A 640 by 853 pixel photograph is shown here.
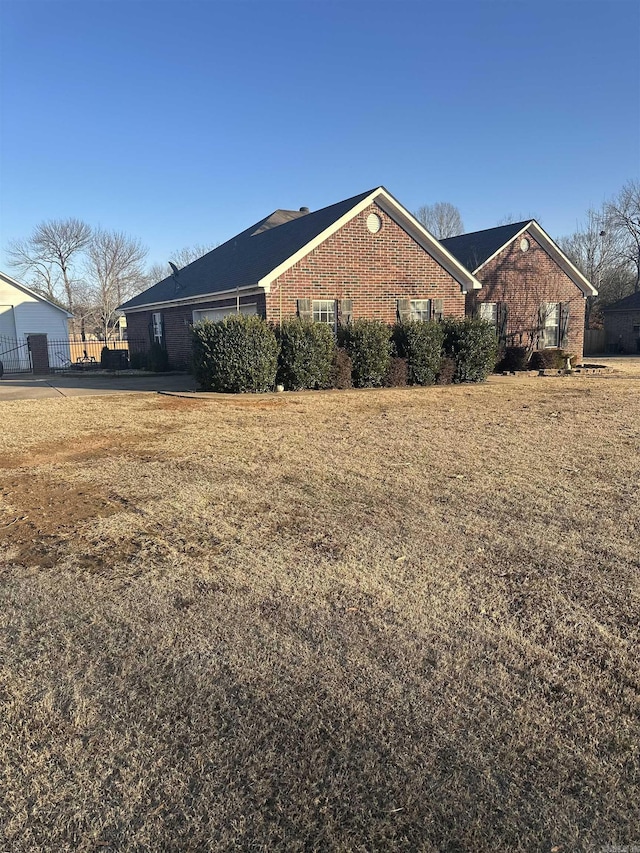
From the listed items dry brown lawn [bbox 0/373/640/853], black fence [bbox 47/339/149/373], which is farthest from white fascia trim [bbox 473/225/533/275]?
dry brown lawn [bbox 0/373/640/853]

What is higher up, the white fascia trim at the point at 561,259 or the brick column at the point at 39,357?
the white fascia trim at the point at 561,259

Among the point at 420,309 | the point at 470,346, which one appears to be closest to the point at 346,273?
the point at 420,309

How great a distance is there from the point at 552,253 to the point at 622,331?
13.3 m

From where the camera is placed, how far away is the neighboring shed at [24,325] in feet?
92.9

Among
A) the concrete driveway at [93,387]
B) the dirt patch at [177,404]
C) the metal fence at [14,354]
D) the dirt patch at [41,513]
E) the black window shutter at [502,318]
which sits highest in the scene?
the black window shutter at [502,318]

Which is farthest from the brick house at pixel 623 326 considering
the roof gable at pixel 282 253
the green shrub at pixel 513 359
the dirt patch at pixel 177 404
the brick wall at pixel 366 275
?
the dirt patch at pixel 177 404

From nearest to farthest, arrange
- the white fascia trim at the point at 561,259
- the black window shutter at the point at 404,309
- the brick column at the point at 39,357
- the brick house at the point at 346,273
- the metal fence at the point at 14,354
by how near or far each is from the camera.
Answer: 1. the brick house at the point at 346,273
2. the black window shutter at the point at 404,309
3. the white fascia trim at the point at 561,259
4. the brick column at the point at 39,357
5. the metal fence at the point at 14,354

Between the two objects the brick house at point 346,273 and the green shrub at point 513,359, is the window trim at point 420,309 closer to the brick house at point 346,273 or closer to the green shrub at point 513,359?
the brick house at point 346,273

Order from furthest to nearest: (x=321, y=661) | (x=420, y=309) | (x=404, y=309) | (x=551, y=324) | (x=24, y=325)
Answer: (x=24, y=325)
(x=551, y=324)
(x=420, y=309)
(x=404, y=309)
(x=321, y=661)

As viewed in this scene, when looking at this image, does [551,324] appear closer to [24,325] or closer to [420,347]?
[420,347]

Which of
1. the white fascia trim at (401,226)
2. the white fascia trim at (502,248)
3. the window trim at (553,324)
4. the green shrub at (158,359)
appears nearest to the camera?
the white fascia trim at (401,226)

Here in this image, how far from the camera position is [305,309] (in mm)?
15773

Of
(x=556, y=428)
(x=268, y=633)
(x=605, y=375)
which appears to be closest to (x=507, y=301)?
(x=605, y=375)

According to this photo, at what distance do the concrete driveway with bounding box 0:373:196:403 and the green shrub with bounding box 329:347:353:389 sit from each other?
12.9 ft
